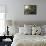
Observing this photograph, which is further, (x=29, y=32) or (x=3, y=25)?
(x=3, y=25)

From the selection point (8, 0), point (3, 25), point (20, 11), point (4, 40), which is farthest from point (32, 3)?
point (4, 40)

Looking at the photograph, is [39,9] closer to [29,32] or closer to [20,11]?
[20,11]

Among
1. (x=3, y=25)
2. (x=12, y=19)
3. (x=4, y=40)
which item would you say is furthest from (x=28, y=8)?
(x=4, y=40)

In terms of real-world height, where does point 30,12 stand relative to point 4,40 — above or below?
→ above

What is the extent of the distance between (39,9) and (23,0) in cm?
77

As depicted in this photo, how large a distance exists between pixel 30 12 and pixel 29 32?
94 cm

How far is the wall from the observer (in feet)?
16.4

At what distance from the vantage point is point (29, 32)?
4.58m

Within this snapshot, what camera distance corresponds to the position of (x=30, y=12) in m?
5.06

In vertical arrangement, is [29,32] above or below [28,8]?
below

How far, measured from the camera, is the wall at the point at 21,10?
5.00 metres

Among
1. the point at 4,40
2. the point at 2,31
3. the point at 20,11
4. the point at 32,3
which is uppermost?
the point at 32,3

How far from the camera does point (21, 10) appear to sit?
5.03m

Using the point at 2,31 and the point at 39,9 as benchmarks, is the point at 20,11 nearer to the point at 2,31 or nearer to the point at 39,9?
the point at 39,9
